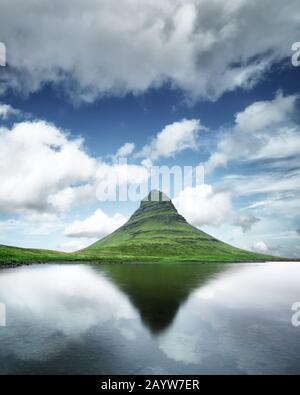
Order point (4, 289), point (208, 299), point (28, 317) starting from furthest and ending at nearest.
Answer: point (4, 289) < point (208, 299) < point (28, 317)

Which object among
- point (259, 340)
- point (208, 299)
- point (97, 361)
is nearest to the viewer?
point (97, 361)

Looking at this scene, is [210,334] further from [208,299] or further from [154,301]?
[208,299]

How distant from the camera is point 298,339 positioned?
25641mm

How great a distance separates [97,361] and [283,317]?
74.8ft

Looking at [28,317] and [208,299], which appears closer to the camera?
[28,317]
